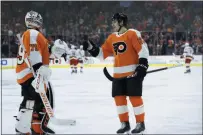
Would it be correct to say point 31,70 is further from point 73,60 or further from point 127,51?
point 73,60

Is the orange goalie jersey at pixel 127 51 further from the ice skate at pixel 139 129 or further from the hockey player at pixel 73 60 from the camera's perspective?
the hockey player at pixel 73 60

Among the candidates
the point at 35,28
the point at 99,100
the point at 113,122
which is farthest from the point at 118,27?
the point at 99,100

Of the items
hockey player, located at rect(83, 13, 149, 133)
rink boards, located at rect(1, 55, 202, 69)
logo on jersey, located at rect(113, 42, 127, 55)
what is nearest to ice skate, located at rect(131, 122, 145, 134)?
hockey player, located at rect(83, 13, 149, 133)

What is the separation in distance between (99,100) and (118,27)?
2.85 m

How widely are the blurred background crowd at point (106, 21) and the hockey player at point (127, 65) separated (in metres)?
10.6

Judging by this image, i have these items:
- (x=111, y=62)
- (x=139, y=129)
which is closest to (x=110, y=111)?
(x=139, y=129)

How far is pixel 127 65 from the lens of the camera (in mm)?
2963

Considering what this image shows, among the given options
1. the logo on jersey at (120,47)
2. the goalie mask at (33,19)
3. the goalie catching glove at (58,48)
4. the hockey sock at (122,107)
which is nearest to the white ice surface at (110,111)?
the hockey sock at (122,107)

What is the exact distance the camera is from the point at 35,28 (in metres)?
2.82

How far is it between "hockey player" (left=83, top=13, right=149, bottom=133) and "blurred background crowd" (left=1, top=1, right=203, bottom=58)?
10597 mm

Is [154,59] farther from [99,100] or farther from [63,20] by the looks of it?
[99,100]

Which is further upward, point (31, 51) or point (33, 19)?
point (33, 19)

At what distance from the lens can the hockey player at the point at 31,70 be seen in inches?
106

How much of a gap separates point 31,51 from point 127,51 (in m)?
0.66
